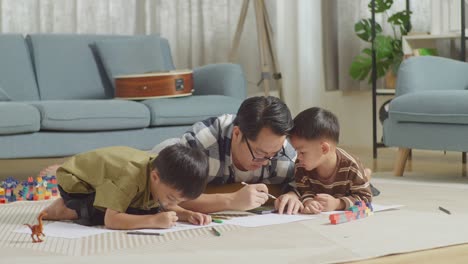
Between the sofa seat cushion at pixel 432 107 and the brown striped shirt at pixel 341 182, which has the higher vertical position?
the sofa seat cushion at pixel 432 107

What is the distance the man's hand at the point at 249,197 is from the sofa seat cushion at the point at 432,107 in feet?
4.77

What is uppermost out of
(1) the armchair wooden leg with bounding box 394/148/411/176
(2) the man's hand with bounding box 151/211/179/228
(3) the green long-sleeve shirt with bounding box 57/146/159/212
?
(3) the green long-sleeve shirt with bounding box 57/146/159/212

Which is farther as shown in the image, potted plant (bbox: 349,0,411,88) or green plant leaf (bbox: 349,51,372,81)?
green plant leaf (bbox: 349,51,372,81)

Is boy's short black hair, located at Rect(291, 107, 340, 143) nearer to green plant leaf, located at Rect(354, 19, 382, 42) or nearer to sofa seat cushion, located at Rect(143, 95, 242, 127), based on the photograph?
sofa seat cushion, located at Rect(143, 95, 242, 127)

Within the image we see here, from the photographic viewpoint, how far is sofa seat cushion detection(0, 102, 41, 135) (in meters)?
3.70

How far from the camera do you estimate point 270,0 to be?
5.91 metres

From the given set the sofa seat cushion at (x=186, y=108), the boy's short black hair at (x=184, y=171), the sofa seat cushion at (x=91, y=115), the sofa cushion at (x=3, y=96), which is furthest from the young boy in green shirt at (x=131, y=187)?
the sofa cushion at (x=3, y=96)

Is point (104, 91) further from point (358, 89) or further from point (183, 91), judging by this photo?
point (358, 89)

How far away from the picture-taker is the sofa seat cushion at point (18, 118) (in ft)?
12.1

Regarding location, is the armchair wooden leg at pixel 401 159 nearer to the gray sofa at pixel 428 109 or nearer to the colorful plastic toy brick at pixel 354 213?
the gray sofa at pixel 428 109

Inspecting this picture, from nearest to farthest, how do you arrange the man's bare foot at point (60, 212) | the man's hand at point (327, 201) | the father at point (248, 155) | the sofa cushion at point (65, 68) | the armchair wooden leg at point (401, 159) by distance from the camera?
1. the father at point (248, 155)
2. the man's bare foot at point (60, 212)
3. the man's hand at point (327, 201)
4. the armchair wooden leg at point (401, 159)
5. the sofa cushion at point (65, 68)

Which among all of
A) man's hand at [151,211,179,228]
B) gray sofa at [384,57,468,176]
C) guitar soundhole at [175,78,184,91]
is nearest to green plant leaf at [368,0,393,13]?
gray sofa at [384,57,468,176]

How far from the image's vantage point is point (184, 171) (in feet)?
7.52

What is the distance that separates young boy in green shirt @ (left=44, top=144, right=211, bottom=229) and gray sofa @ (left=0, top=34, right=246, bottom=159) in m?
1.23
